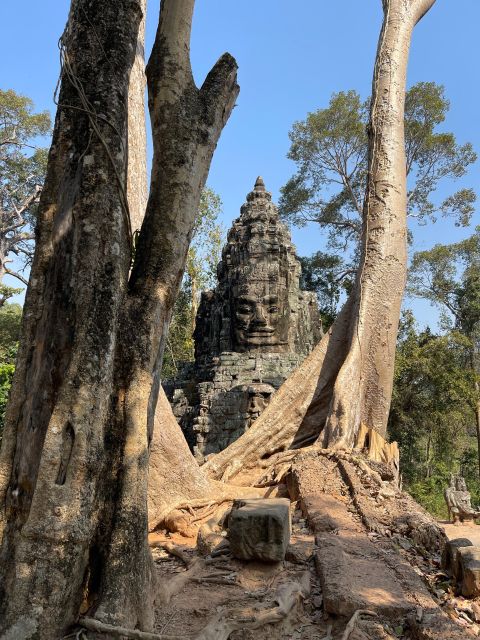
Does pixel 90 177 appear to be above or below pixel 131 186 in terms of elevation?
below

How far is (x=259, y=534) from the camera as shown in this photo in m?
2.96

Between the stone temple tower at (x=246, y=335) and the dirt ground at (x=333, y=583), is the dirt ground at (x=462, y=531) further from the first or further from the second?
the stone temple tower at (x=246, y=335)

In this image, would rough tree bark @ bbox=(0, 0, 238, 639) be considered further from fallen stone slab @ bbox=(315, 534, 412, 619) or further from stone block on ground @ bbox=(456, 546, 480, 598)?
stone block on ground @ bbox=(456, 546, 480, 598)

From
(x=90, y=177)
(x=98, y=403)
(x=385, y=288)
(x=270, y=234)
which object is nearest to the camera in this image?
(x=98, y=403)

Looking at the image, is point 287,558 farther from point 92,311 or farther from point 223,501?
point 92,311

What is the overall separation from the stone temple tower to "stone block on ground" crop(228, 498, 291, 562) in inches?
294

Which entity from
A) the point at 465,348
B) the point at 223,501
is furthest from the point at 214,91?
the point at 465,348

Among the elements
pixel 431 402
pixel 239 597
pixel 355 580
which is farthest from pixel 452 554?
pixel 431 402

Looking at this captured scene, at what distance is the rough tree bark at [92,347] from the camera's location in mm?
2064

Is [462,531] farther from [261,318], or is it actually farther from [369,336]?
[261,318]

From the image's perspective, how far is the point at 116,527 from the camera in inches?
89.0

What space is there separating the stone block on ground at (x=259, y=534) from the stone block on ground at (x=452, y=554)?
0.89 m

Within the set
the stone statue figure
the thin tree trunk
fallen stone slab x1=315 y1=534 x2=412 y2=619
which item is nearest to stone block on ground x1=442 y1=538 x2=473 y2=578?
fallen stone slab x1=315 y1=534 x2=412 y2=619

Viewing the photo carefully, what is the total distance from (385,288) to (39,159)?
1577cm
